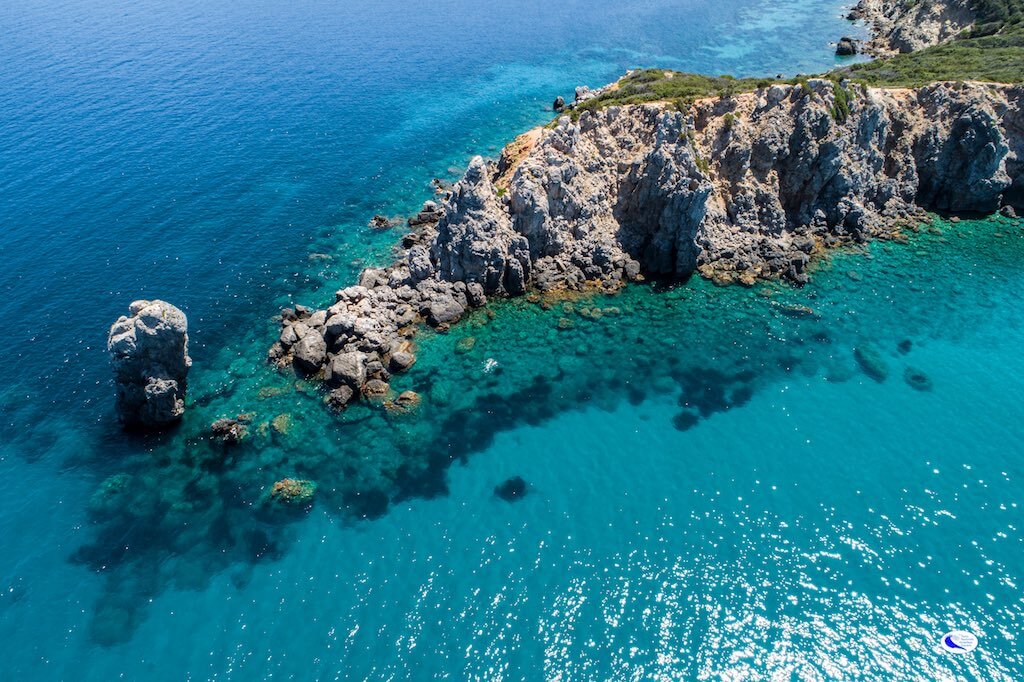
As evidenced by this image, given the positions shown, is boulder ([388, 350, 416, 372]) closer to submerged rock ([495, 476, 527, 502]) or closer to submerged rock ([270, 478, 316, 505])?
submerged rock ([270, 478, 316, 505])

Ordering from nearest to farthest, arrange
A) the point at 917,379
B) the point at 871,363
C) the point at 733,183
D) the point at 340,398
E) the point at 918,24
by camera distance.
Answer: the point at 340,398 < the point at 917,379 < the point at 871,363 < the point at 733,183 < the point at 918,24

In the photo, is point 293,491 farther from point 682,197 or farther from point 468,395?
point 682,197

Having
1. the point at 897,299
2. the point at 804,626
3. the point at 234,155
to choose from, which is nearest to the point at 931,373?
the point at 897,299

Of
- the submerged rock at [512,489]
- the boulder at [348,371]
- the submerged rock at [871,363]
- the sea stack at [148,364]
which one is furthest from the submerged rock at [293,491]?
the submerged rock at [871,363]

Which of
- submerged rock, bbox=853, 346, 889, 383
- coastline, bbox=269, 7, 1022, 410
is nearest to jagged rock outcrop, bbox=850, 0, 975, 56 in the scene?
coastline, bbox=269, 7, 1022, 410

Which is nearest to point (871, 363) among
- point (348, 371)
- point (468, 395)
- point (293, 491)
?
point (468, 395)

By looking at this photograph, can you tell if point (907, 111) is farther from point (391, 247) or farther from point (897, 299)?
point (391, 247)

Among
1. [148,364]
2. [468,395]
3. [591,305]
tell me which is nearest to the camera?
[148,364]
